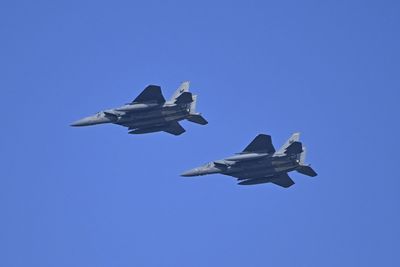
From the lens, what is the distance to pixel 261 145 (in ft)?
455

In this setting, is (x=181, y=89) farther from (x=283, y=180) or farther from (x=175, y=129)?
(x=283, y=180)

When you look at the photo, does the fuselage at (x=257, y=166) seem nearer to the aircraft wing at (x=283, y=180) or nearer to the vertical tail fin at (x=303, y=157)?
the vertical tail fin at (x=303, y=157)

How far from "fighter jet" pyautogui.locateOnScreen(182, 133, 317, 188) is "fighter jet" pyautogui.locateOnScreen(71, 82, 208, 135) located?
15.5 feet

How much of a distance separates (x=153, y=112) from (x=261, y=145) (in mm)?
10822

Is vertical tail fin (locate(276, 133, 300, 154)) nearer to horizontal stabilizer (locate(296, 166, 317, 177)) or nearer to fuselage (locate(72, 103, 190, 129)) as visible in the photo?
horizontal stabilizer (locate(296, 166, 317, 177))

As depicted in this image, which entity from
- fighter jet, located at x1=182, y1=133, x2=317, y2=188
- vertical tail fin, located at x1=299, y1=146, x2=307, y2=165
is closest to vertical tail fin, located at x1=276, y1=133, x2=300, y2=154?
fighter jet, located at x1=182, y1=133, x2=317, y2=188

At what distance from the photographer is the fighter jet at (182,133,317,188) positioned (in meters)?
139

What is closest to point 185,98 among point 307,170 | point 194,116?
point 194,116

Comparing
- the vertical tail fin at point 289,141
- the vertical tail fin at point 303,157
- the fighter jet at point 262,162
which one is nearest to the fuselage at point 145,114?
the fighter jet at point 262,162

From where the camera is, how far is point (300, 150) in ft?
456

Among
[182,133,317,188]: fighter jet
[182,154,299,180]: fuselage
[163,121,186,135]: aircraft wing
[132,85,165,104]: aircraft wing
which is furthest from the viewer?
[163,121,186,135]: aircraft wing

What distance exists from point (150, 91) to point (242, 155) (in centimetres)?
1060

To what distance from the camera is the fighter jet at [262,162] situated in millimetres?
138875

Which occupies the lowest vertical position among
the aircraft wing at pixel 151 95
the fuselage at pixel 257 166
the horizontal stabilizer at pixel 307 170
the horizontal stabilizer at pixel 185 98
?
the horizontal stabilizer at pixel 307 170
